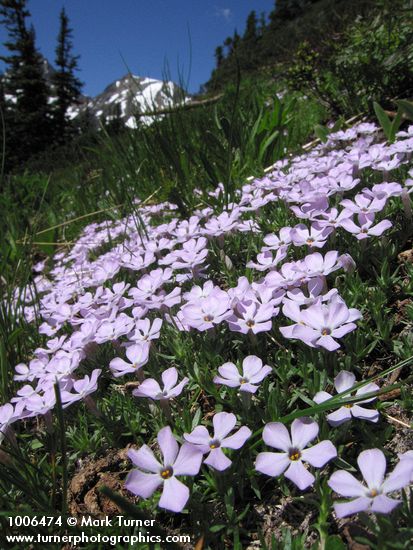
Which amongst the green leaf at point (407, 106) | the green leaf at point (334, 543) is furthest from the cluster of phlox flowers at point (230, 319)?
the green leaf at point (407, 106)

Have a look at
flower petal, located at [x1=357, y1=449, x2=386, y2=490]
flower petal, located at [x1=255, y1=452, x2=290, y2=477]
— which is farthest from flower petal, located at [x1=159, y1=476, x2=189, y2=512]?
flower petal, located at [x1=357, y1=449, x2=386, y2=490]

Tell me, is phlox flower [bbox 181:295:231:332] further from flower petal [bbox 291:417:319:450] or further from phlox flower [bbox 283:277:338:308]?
flower petal [bbox 291:417:319:450]

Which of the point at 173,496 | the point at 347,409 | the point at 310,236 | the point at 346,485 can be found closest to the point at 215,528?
the point at 173,496

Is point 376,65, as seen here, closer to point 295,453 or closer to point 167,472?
point 295,453

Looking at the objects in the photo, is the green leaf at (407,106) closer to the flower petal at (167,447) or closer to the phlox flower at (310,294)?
the phlox flower at (310,294)

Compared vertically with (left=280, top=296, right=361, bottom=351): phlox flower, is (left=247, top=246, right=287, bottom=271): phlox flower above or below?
above

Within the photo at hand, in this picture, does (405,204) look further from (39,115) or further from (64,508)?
(39,115)
